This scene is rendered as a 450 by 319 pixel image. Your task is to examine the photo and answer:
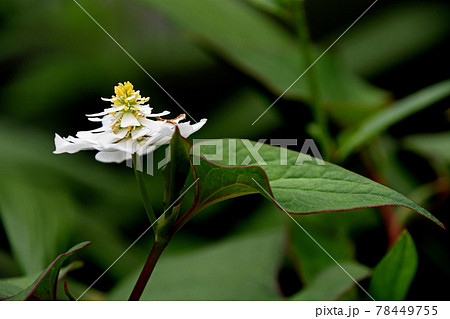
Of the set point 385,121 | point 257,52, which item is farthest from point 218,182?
point 257,52

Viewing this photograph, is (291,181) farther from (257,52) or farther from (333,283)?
(257,52)

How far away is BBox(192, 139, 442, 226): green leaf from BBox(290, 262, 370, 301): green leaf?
16cm

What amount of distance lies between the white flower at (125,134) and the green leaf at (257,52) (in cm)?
30

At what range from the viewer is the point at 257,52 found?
674 millimetres

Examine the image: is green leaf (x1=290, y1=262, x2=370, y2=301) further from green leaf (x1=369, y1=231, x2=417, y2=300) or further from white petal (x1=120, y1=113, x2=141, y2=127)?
white petal (x1=120, y1=113, x2=141, y2=127)

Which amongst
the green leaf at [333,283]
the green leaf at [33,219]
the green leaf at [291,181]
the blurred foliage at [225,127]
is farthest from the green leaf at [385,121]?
the green leaf at [33,219]

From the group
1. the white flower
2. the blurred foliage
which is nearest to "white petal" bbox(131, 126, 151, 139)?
the white flower

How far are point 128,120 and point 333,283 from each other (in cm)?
25

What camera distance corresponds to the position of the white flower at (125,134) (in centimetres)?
28

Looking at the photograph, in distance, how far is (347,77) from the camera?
715 mm

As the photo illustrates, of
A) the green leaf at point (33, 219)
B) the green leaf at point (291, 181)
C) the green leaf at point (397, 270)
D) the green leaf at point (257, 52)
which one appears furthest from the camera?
the green leaf at point (257, 52)

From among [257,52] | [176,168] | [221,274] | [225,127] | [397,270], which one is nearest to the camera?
[176,168]

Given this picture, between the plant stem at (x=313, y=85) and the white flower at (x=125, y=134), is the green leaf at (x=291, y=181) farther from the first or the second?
the plant stem at (x=313, y=85)
